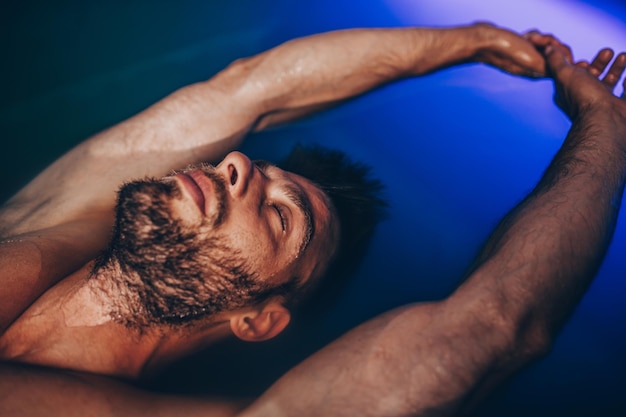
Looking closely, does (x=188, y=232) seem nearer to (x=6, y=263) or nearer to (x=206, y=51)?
(x=6, y=263)

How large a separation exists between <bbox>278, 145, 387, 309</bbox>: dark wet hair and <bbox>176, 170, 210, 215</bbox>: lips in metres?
0.41

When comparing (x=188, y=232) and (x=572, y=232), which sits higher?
(x=572, y=232)

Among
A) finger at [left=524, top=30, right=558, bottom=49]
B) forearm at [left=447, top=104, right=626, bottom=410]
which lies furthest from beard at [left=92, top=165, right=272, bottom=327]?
finger at [left=524, top=30, right=558, bottom=49]

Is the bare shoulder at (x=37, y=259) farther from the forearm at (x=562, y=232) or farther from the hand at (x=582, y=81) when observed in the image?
the hand at (x=582, y=81)

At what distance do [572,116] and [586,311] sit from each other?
2.14 ft

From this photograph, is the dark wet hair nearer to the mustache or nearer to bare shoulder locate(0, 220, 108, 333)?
the mustache

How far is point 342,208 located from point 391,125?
0.63 metres

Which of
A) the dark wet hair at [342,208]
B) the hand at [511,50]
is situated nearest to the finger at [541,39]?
the hand at [511,50]

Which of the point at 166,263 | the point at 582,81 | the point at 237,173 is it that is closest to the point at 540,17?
the point at 582,81

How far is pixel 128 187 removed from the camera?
3.19 ft

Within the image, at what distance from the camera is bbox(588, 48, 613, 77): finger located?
1.42 meters

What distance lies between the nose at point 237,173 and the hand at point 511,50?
1094 mm

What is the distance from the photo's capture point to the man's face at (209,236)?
0.93 metres

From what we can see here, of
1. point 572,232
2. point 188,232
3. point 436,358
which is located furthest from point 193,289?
point 572,232
